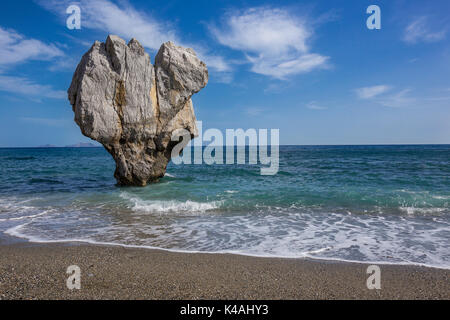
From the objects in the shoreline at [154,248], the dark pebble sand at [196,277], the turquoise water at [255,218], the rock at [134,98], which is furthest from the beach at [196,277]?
the rock at [134,98]

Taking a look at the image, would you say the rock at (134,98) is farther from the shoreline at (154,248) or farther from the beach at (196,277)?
the beach at (196,277)

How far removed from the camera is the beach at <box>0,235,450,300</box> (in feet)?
13.7

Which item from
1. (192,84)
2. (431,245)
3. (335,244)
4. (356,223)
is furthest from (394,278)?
(192,84)

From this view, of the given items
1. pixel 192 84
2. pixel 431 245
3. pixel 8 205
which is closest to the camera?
pixel 431 245

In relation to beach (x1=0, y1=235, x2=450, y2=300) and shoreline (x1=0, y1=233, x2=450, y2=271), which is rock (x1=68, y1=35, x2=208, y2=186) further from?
beach (x1=0, y1=235, x2=450, y2=300)

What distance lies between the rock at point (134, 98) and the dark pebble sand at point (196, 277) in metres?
7.89

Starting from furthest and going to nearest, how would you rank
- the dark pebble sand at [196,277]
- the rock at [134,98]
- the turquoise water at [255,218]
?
the rock at [134,98] → the turquoise water at [255,218] → the dark pebble sand at [196,277]

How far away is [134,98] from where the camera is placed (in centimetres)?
1317

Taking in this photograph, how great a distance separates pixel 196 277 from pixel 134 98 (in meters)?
10.4

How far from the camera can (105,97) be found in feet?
41.4

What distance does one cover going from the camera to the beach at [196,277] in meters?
4.16

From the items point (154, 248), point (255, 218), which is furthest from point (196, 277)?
point (255, 218)
